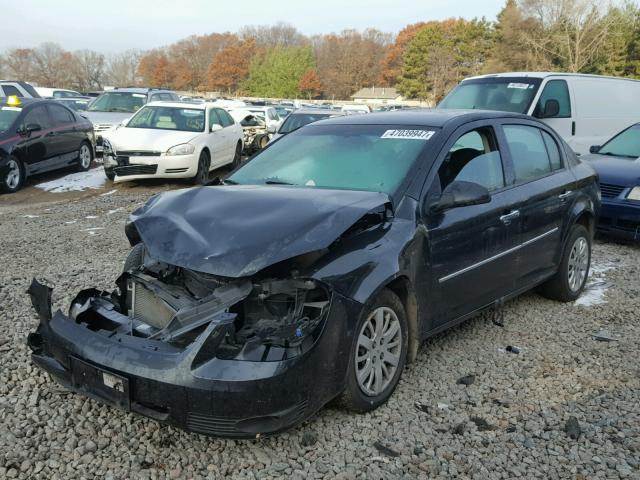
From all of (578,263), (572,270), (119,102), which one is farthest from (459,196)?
(119,102)

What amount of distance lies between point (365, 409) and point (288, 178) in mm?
1674

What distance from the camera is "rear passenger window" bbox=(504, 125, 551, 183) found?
4.75m

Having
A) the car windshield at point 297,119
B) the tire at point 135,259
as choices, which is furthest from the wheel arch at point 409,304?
the car windshield at point 297,119

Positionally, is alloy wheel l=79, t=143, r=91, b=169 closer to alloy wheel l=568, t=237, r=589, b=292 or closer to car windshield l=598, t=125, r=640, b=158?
car windshield l=598, t=125, r=640, b=158

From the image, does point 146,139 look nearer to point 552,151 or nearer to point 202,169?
point 202,169

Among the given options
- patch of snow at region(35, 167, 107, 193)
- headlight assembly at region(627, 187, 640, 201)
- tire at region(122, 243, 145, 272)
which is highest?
tire at region(122, 243, 145, 272)

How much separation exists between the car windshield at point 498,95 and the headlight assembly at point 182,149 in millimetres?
4894

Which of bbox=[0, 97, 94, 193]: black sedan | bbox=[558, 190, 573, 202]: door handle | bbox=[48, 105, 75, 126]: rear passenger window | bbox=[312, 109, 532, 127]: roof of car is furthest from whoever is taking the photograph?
bbox=[48, 105, 75, 126]: rear passenger window

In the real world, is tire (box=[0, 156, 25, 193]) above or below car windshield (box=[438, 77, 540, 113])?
below

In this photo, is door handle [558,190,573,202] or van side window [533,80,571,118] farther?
van side window [533,80,571,118]

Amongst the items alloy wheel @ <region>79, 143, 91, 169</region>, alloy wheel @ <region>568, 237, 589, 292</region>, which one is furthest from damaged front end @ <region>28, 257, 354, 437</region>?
alloy wheel @ <region>79, 143, 91, 169</region>

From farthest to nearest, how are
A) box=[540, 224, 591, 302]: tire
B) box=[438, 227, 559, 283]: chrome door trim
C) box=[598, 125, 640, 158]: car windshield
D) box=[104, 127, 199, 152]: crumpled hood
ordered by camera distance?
box=[104, 127, 199, 152]: crumpled hood, box=[598, 125, 640, 158]: car windshield, box=[540, 224, 591, 302]: tire, box=[438, 227, 559, 283]: chrome door trim

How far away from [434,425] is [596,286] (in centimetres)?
345

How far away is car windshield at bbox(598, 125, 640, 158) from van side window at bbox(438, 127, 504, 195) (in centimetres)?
531
